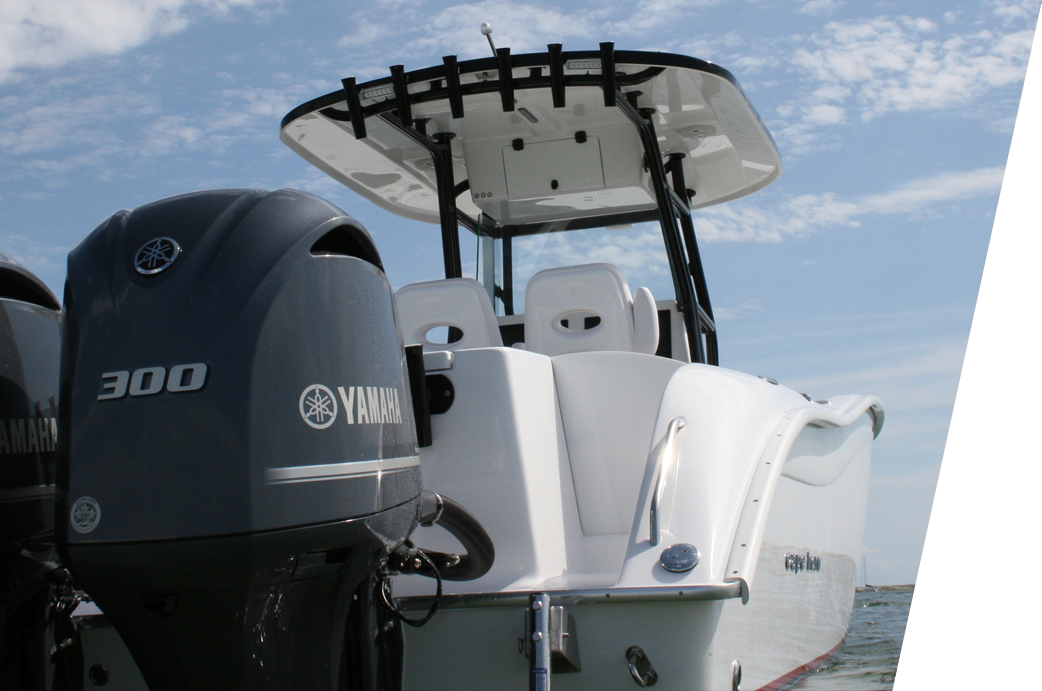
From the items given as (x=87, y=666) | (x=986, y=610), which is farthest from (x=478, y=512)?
(x=986, y=610)

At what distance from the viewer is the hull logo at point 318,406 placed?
1.53 metres

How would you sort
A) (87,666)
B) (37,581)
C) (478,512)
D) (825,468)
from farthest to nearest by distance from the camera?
(825,468) → (478,512) → (87,666) → (37,581)

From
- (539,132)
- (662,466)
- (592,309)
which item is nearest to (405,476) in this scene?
(662,466)

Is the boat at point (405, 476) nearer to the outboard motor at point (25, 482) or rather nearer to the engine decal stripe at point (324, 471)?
the engine decal stripe at point (324, 471)

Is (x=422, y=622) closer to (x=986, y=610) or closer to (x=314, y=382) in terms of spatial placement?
(x=314, y=382)

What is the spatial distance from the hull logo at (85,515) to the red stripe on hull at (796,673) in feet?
5.18

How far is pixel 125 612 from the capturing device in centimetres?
150

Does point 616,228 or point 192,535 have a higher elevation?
point 616,228

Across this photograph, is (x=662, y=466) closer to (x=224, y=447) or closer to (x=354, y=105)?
(x=224, y=447)

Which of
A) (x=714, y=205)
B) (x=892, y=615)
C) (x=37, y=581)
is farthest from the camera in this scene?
(x=892, y=615)

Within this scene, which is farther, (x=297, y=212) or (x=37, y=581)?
(x=37, y=581)

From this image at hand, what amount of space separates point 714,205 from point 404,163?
196cm

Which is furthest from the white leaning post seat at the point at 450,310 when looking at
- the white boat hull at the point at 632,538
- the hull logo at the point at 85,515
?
the hull logo at the point at 85,515

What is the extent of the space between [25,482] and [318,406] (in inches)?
30.3
